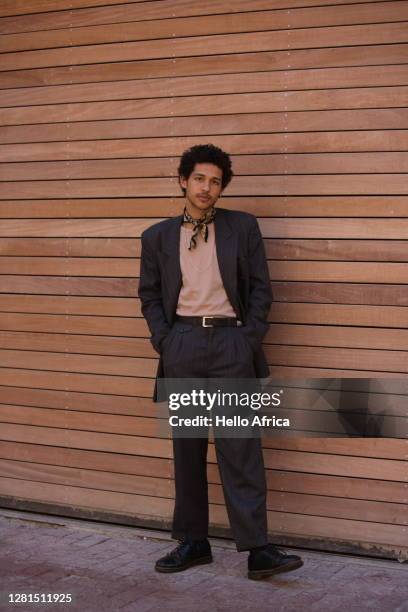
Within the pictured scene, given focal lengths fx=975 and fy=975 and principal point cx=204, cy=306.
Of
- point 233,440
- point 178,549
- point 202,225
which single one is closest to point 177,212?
point 202,225

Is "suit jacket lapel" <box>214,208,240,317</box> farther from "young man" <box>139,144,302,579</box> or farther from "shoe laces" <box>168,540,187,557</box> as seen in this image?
"shoe laces" <box>168,540,187,557</box>

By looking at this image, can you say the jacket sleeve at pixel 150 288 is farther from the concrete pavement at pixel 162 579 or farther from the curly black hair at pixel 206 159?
the concrete pavement at pixel 162 579

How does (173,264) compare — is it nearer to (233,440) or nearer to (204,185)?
(204,185)

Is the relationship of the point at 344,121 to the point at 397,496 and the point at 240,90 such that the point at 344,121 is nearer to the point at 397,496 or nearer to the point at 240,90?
the point at 240,90

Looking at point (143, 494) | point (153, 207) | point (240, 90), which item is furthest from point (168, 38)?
point (143, 494)

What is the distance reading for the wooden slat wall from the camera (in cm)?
538

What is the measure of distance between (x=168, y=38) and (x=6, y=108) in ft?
4.06

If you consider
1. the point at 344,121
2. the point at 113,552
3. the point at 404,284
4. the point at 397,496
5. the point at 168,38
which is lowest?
the point at 113,552

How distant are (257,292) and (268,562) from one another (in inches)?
56.1

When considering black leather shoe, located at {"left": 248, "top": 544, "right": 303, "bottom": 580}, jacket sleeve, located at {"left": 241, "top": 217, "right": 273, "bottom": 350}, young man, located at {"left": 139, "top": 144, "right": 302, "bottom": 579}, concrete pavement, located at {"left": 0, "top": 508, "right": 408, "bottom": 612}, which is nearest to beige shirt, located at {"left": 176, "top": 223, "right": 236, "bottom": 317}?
young man, located at {"left": 139, "top": 144, "right": 302, "bottom": 579}

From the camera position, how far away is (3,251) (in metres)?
6.43

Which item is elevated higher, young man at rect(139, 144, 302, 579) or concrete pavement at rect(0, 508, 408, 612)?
young man at rect(139, 144, 302, 579)

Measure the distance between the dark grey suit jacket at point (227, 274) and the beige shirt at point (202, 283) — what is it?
34 millimetres

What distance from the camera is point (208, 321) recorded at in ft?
17.2
